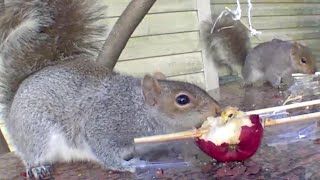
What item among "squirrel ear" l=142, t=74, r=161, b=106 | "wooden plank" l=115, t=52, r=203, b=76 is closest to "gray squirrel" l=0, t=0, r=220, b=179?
"squirrel ear" l=142, t=74, r=161, b=106

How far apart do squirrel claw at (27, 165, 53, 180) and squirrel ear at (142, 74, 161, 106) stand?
25 cm

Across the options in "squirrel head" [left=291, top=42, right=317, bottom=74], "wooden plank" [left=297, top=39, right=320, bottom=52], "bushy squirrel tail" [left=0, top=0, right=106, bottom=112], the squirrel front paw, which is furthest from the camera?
"wooden plank" [left=297, top=39, right=320, bottom=52]

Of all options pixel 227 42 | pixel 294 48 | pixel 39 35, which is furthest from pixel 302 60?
pixel 39 35

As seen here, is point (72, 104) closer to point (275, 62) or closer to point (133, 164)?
point (133, 164)

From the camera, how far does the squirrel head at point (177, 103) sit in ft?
3.60

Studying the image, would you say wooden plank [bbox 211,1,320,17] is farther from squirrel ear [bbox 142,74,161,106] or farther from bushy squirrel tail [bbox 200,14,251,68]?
squirrel ear [bbox 142,74,161,106]

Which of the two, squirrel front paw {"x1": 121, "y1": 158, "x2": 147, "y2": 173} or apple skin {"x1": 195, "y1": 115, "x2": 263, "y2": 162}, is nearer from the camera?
apple skin {"x1": 195, "y1": 115, "x2": 263, "y2": 162}

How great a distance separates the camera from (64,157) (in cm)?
120

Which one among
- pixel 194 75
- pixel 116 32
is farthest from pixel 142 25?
pixel 116 32

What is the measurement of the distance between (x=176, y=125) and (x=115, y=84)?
0.62 ft

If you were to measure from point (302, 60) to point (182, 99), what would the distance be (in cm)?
144

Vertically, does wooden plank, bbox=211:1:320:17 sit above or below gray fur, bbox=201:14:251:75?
above

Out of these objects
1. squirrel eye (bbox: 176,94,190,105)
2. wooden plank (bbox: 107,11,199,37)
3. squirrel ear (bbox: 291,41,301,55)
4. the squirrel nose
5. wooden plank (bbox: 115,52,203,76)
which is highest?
wooden plank (bbox: 107,11,199,37)

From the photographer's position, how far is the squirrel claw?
1111 mm
